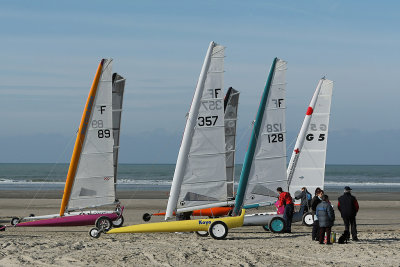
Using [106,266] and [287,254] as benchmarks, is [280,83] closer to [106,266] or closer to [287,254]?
[287,254]

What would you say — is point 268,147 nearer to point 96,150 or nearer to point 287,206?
point 287,206

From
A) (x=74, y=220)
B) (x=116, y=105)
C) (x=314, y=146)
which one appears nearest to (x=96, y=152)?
(x=116, y=105)

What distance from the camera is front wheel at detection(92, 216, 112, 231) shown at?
1808 cm

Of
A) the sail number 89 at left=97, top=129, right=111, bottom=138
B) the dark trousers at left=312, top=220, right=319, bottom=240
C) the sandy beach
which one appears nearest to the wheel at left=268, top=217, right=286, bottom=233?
the sandy beach

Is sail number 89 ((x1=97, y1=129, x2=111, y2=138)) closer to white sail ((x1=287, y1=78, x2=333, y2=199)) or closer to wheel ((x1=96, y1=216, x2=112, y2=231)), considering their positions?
wheel ((x1=96, y1=216, x2=112, y2=231))

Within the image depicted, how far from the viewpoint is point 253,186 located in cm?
1847

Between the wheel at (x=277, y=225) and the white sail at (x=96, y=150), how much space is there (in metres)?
4.81

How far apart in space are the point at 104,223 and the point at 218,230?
11.4ft

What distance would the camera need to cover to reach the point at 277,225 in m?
17.9

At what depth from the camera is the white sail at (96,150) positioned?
1894 cm

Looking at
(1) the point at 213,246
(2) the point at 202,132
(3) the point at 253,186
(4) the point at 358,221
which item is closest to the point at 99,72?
(2) the point at 202,132

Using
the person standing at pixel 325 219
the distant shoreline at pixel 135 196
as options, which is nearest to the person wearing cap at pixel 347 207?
the person standing at pixel 325 219

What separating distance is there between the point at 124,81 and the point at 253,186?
4816 mm

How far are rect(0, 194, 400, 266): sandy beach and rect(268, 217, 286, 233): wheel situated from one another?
0.30 m
